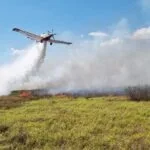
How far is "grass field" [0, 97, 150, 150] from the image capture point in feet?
66.1

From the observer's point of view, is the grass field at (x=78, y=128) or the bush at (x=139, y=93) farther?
the bush at (x=139, y=93)

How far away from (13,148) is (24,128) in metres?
4.00

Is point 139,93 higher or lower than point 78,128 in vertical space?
higher

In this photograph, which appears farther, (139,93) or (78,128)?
(139,93)

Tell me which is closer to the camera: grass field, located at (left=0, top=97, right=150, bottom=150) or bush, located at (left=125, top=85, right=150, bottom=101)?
grass field, located at (left=0, top=97, right=150, bottom=150)

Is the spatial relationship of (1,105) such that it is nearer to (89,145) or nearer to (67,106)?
(67,106)

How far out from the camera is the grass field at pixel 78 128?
20156mm

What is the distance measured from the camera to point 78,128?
23234 mm

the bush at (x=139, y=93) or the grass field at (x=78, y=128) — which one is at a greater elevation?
the bush at (x=139, y=93)

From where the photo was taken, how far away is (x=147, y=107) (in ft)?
97.5

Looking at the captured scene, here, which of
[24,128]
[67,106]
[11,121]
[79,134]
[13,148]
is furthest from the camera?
[67,106]

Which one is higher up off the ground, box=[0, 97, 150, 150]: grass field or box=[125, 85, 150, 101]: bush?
box=[125, 85, 150, 101]: bush

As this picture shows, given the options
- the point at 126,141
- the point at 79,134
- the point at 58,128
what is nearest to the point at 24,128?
the point at 58,128

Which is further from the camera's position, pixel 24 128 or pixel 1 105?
pixel 1 105
